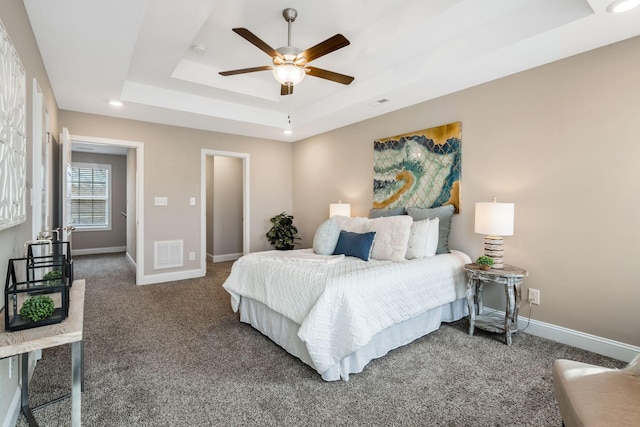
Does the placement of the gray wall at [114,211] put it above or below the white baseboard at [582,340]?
above

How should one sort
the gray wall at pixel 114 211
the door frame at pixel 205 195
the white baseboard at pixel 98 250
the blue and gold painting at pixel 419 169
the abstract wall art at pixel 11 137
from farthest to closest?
the gray wall at pixel 114 211 → the white baseboard at pixel 98 250 → the door frame at pixel 205 195 → the blue and gold painting at pixel 419 169 → the abstract wall art at pixel 11 137

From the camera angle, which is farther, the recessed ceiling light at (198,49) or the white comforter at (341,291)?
the recessed ceiling light at (198,49)

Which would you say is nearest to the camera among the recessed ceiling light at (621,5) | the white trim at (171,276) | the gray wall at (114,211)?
the recessed ceiling light at (621,5)

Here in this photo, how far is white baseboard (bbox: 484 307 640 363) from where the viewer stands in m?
2.38

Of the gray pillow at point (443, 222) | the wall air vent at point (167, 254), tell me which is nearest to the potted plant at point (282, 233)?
the wall air vent at point (167, 254)

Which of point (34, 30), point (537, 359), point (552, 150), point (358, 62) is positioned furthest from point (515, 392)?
point (34, 30)

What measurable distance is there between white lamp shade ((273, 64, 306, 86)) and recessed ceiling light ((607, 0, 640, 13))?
6.97 feet

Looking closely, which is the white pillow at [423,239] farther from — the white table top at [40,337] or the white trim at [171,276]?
the white trim at [171,276]

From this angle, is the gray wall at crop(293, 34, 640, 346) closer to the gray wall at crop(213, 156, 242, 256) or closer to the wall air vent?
the wall air vent

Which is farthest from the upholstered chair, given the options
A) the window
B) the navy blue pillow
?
the window

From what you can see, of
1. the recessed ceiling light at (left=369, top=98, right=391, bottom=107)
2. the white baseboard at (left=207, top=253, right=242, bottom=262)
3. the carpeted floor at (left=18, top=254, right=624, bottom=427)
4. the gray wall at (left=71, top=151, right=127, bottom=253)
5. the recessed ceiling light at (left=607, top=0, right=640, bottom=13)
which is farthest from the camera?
the gray wall at (left=71, top=151, right=127, bottom=253)

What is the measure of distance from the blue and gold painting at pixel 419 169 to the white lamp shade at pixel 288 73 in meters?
1.79

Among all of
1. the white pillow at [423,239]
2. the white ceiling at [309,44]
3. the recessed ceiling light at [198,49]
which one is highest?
the recessed ceiling light at [198,49]

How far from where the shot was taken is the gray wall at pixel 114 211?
735 cm
